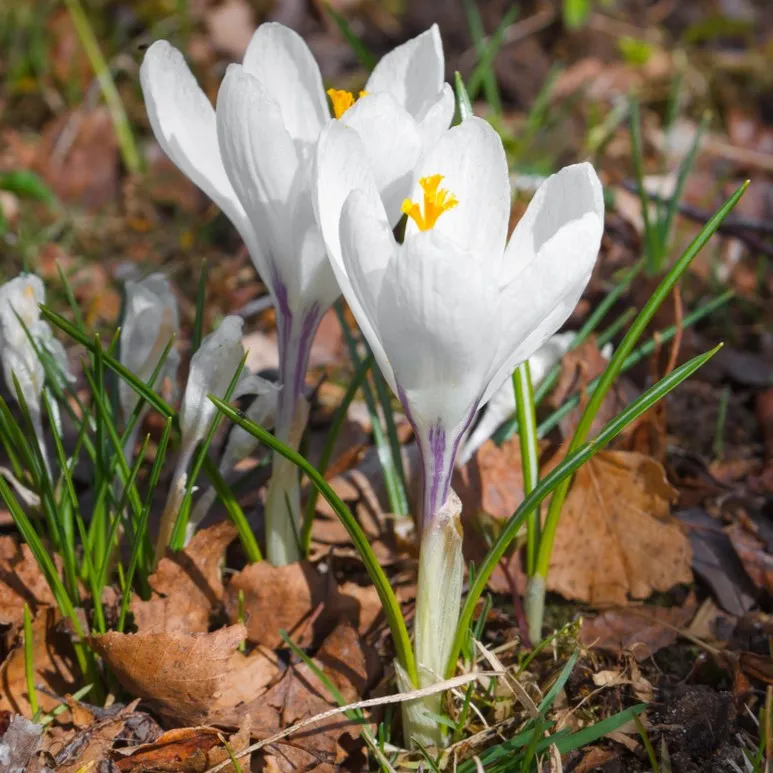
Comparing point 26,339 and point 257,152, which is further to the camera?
point 26,339

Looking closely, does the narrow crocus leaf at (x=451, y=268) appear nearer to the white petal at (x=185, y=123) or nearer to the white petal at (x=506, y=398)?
the white petal at (x=185, y=123)

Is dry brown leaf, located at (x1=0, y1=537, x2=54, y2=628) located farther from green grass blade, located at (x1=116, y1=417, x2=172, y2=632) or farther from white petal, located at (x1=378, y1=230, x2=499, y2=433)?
white petal, located at (x1=378, y1=230, x2=499, y2=433)

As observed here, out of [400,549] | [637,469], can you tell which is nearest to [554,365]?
[637,469]

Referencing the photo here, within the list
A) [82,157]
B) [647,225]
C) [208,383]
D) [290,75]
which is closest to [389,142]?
[290,75]

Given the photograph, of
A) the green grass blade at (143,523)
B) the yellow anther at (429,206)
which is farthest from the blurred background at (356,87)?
the yellow anther at (429,206)

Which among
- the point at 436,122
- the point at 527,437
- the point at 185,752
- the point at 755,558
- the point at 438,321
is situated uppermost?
the point at 436,122

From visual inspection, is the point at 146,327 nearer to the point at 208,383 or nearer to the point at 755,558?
the point at 208,383

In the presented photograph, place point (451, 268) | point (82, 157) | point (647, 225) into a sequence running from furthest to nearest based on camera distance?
point (82, 157)
point (647, 225)
point (451, 268)

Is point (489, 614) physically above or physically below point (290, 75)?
below
